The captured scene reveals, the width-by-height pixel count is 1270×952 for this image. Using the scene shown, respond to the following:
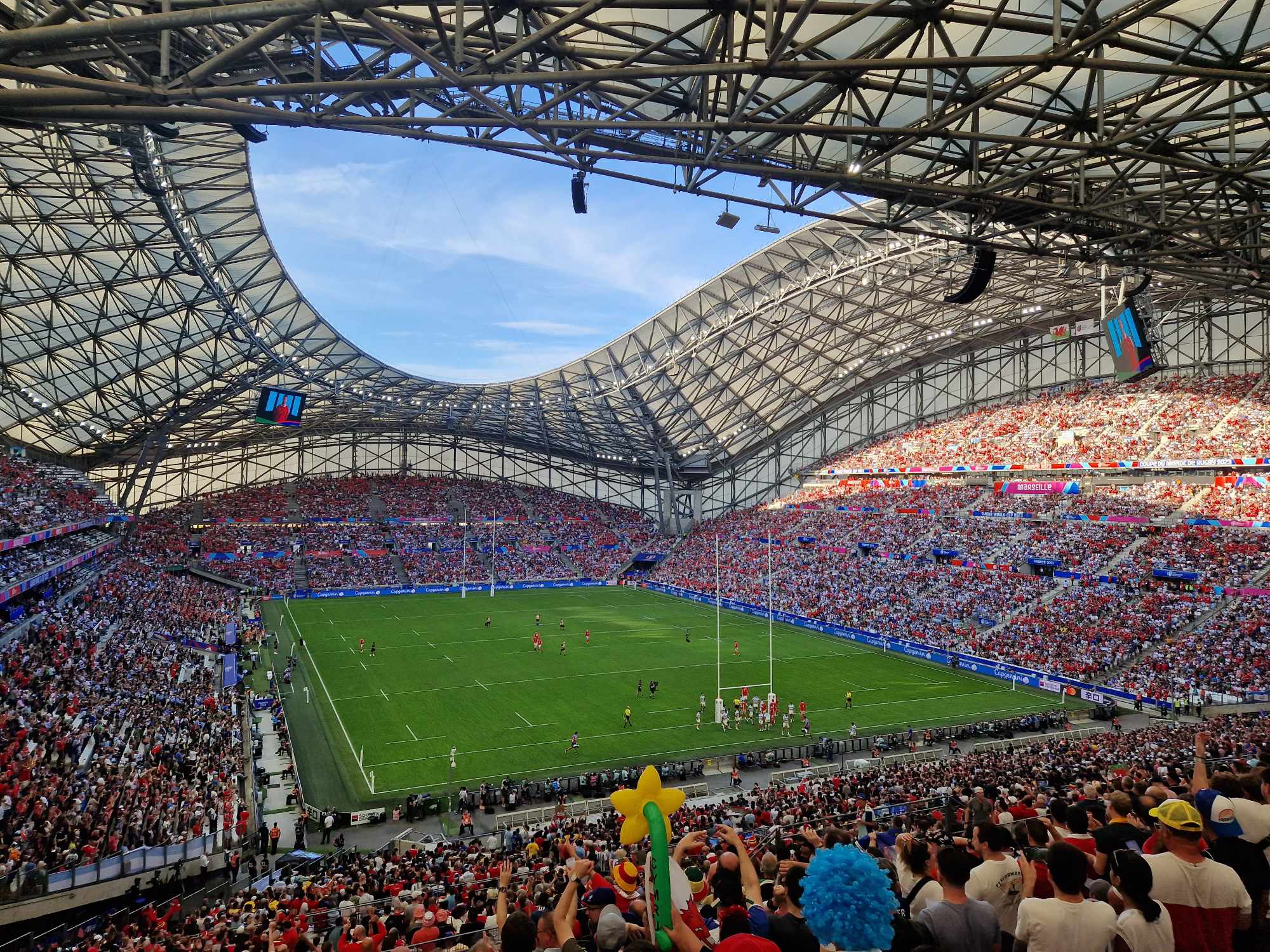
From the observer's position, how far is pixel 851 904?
3.53 m

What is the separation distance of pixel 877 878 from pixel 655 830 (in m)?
1.10

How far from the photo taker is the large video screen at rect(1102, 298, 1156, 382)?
2200 cm

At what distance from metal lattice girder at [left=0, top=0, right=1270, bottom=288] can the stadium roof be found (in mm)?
87

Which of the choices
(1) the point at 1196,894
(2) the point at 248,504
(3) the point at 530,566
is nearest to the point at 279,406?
(2) the point at 248,504

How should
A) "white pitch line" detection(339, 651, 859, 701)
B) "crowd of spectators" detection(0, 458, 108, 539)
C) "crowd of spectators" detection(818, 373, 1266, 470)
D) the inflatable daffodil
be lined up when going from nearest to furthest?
the inflatable daffodil → "crowd of spectators" detection(0, 458, 108, 539) → "white pitch line" detection(339, 651, 859, 701) → "crowd of spectators" detection(818, 373, 1266, 470)

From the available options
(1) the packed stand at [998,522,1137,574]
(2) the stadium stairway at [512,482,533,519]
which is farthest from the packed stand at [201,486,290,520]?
(1) the packed stand at [998,522,1137,574]

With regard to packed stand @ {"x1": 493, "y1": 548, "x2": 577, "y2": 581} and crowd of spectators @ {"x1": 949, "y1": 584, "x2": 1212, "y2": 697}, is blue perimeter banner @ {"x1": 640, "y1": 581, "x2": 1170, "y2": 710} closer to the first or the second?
crowd of spectators @ {"x1": 949, "y1": 584, "x2": 1212, "y2": 697}

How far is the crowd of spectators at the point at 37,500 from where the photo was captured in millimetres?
32875

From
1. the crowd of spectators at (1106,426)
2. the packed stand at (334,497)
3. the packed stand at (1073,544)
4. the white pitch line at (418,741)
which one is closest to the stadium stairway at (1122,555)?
the packed stand at (1073,544)

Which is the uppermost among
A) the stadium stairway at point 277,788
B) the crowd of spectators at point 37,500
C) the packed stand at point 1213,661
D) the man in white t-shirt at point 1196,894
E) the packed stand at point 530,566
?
the crowd of spectators at point 37,500

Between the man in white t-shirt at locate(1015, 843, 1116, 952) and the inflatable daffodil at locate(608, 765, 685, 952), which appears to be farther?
the inflatable daffodil at locate(608, 765, 685, 952)

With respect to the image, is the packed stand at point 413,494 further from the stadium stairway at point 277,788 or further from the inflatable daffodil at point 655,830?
the inflatable daffodil at point 655,830

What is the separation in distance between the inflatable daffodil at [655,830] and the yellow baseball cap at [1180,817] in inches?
100

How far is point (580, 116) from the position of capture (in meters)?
14.8
